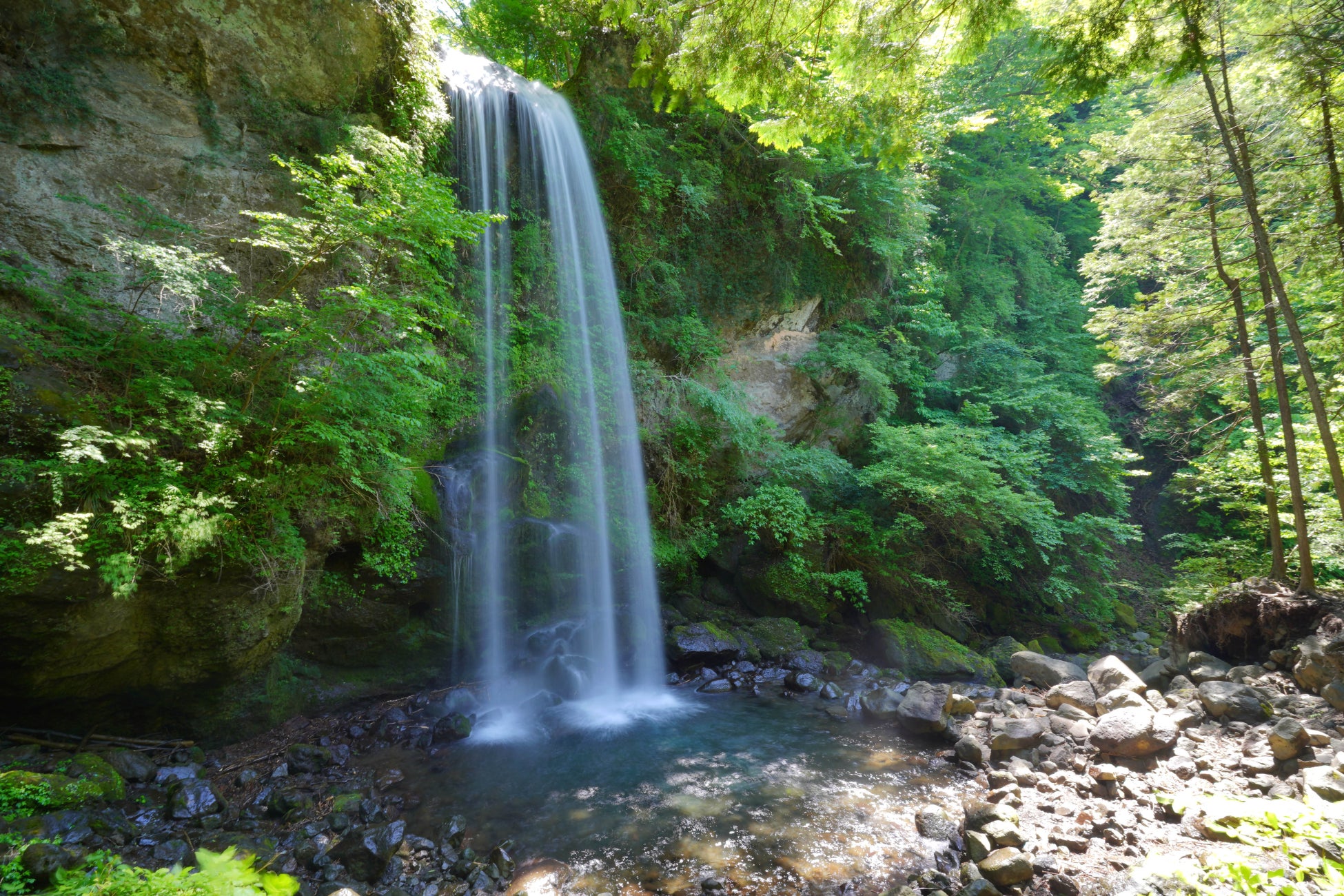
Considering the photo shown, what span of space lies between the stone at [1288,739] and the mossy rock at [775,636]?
5587 mm

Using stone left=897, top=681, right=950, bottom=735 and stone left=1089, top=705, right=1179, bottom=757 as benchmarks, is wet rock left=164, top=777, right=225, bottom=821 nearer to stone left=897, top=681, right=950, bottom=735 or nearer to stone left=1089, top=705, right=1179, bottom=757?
stone left=897, top=681, right=950, bottom=735

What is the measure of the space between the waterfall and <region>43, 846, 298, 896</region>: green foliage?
563cm

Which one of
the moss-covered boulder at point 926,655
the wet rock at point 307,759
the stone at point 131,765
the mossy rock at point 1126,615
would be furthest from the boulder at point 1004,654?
the stone at point 131,765

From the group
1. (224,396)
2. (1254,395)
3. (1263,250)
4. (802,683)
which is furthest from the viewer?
(802,683)

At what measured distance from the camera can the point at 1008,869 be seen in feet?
12.3

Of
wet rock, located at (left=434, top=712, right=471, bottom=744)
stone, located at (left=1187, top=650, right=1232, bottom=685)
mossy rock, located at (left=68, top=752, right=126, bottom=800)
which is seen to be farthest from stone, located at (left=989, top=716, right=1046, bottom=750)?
mossy rock, located at (left=68, top=752, right=126, bottom=800)

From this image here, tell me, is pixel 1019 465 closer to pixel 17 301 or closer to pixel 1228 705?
pixel 1228 705

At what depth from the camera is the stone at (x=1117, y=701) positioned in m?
5.97

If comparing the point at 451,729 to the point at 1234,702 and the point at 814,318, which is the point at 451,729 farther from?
the point at 814,318

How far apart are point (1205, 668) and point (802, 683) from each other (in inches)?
191

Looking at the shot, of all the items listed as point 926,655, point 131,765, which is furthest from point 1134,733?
point 131,765

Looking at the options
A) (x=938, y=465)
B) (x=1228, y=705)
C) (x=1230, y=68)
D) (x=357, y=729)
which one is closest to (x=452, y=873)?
(x=357, y=729)

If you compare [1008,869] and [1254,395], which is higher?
[1254,395]

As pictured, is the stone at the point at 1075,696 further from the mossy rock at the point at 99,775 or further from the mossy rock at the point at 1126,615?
the mossy rock at the point at 99,775
